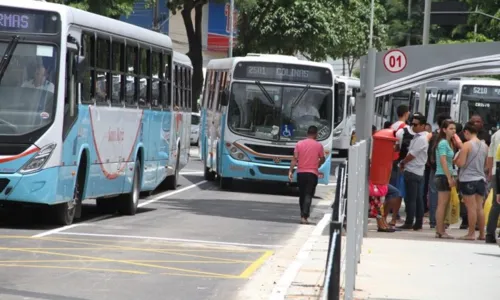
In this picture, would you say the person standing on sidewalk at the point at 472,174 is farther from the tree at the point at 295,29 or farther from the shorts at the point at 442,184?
the tree at the point at 295,29

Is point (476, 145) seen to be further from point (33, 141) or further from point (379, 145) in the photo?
point (33, 141)

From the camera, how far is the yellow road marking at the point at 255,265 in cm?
1348

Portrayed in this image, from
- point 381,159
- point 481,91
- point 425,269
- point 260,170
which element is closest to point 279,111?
point 260,170

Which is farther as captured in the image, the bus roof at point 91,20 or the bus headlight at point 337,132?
the bus headlight at point 337,132

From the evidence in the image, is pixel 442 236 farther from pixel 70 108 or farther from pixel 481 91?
pixel 481 91

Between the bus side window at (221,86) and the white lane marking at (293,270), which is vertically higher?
the bus side window at (221,86)

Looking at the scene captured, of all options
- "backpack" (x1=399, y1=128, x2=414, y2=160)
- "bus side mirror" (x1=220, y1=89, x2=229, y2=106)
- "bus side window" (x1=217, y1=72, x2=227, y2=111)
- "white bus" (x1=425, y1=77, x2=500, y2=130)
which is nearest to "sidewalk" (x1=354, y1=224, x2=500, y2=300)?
"backpack" (x1=399, y1=128, x2=414, y2=160)

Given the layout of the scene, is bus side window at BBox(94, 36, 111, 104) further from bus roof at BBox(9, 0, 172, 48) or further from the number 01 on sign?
the number 01 on sign

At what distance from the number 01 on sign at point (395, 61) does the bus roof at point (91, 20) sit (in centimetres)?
416

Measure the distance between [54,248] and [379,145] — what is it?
451 centimetres

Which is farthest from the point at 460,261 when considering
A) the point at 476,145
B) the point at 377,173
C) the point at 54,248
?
the point at 54,248

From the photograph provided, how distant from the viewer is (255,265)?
14359mm

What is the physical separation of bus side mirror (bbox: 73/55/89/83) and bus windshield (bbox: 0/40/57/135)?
38 cm

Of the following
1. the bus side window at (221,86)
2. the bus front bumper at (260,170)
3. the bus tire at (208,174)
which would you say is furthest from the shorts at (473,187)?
the bus tire at (208,174)
